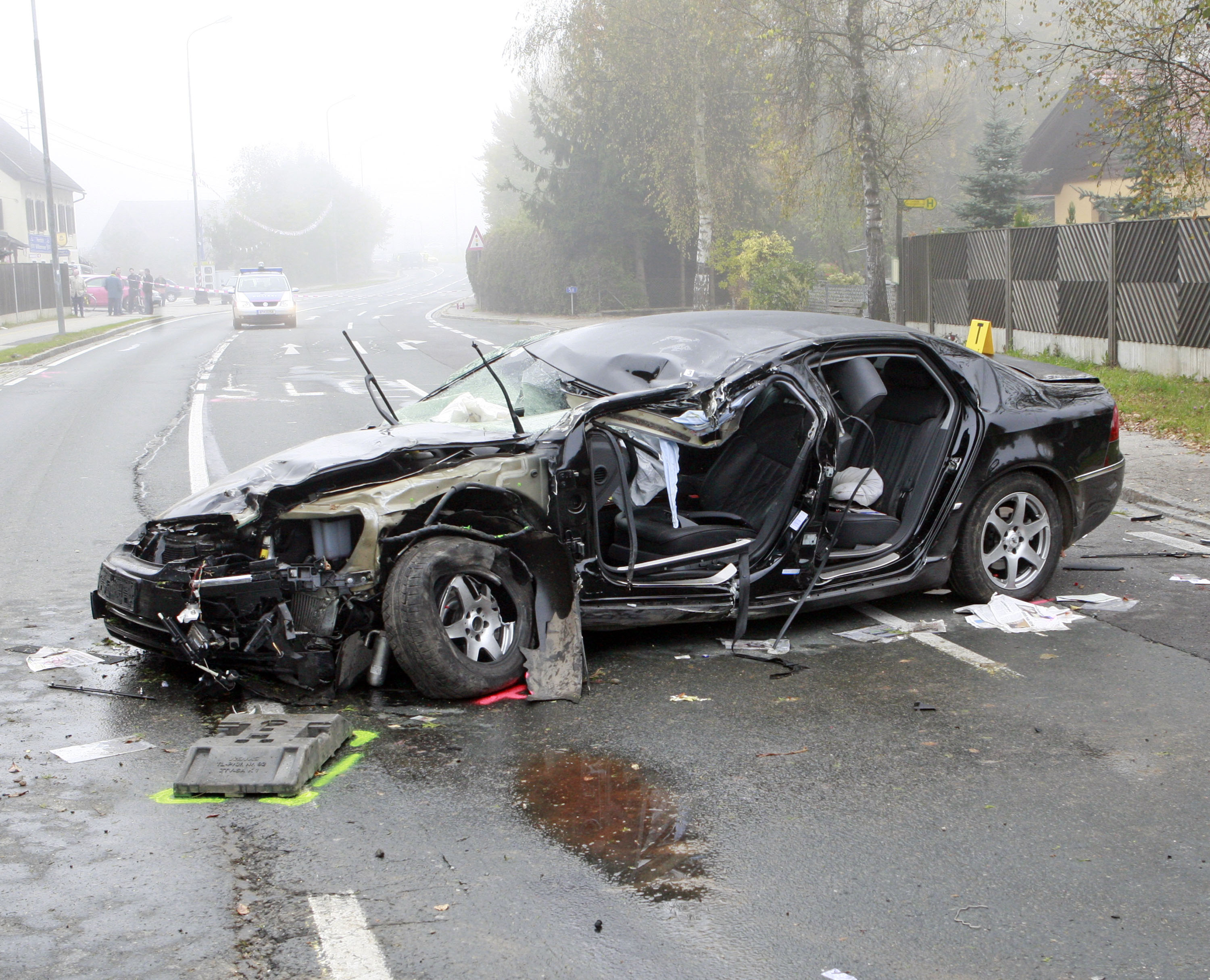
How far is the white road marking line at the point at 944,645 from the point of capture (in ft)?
18.3

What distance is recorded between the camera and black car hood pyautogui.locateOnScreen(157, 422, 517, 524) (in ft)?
17.0

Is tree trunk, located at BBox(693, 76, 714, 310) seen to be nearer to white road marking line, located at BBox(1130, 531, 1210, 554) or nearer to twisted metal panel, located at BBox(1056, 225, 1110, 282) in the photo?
twisted metal panel, located at BBox(1056, 225, 1110, 282)

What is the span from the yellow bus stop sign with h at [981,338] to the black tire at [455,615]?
30.7 feet

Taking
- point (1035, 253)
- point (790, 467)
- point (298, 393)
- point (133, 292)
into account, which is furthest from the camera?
point (133, 292)

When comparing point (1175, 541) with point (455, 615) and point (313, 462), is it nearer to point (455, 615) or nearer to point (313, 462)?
point (455, 615)

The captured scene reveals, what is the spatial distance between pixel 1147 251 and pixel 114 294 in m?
41.1

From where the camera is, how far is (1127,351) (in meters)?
16.9

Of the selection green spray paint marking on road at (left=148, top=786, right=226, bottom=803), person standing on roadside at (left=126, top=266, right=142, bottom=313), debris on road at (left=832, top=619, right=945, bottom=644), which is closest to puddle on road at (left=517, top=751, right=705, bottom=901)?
green spray paint marking on road at (left=148, top=786, right=226, bottom=803)

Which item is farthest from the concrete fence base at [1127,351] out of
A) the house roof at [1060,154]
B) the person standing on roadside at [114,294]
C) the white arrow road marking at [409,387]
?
the person standing on roadside at [114,294]

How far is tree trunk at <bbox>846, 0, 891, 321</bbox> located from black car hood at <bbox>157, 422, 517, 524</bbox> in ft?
60.7

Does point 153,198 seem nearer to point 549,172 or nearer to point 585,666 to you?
point 549,172

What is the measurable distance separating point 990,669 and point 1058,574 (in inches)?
80.1

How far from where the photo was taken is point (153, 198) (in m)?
144

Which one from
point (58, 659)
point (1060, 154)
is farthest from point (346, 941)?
point (1060, 154)
